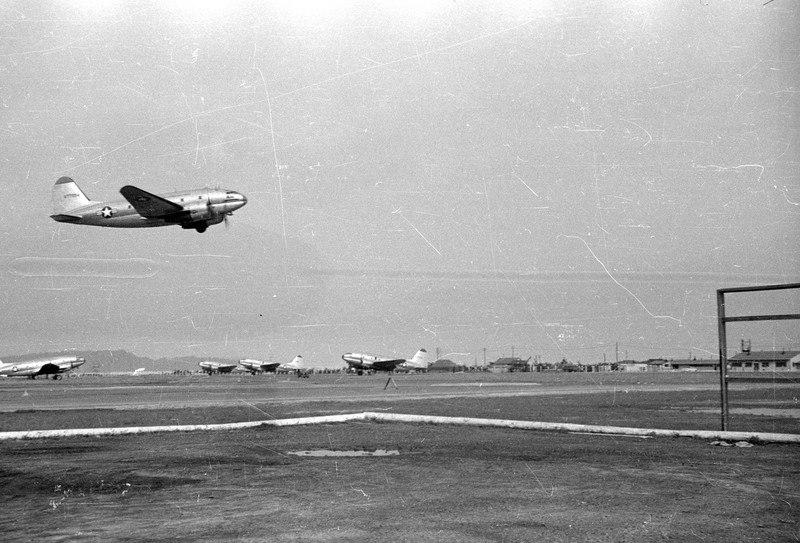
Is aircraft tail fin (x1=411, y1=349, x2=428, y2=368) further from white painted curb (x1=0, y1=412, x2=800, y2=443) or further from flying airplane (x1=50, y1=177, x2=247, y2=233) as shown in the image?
white painted curb (x1=0, y1=412, x2=800, y2=443)

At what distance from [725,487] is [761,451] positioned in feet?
14.6

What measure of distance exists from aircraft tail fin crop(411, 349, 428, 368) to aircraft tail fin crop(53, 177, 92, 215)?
311 feet

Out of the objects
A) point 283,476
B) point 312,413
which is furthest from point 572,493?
point 312,413

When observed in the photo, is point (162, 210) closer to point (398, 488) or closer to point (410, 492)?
point (398, 488)

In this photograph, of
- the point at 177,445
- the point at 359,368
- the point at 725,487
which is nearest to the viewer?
the point at 725,487

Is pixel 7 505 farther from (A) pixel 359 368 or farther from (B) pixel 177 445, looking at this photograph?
(A) pixel 359 368

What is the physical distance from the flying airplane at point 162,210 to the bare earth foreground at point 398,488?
12.2 m

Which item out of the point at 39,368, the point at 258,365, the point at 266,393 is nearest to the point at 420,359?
the point at 258,365

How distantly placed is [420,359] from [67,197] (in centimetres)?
9753

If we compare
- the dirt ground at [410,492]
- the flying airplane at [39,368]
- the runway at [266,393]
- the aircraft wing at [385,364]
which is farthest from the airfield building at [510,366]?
the dirt ground at [410,492]

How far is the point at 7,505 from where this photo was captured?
26.6 ft

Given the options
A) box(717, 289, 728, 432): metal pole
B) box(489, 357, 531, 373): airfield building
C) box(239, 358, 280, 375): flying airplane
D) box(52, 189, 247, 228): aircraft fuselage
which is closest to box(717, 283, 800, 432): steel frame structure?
box(717, 289, 728, 432): metal pole

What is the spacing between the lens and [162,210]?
27000 mm

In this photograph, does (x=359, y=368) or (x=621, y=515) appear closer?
(x=621, y=515)
